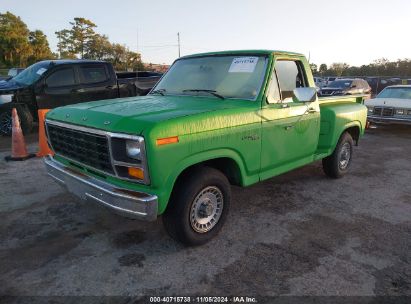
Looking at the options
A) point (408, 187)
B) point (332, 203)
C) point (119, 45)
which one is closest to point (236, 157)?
point (332, 203)

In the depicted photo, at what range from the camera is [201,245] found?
3.58 m

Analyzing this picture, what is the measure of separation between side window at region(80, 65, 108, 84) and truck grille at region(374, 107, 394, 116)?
330 inches

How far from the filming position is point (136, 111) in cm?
328

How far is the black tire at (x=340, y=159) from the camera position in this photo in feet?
18.5

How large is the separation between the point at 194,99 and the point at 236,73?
1.96 ft

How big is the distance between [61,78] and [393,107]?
9709 millimetres

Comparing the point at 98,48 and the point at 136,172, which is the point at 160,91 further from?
the point at 98,48

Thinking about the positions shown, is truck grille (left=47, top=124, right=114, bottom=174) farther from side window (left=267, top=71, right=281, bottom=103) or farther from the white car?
the white car

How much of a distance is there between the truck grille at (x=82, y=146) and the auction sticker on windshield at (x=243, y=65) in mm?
1823

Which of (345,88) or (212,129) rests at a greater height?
(212,129)

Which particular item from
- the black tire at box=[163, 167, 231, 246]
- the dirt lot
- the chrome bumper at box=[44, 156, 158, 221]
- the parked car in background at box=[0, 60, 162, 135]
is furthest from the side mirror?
the parked car in background at box=[0, 60, 162, 135]

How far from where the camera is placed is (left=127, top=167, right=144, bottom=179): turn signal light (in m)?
2.94

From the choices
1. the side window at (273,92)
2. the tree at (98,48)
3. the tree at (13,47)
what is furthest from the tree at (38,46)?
the side window at (273,92)

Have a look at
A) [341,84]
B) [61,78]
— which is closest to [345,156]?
[61,78]
